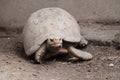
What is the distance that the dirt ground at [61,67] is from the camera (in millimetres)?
3936

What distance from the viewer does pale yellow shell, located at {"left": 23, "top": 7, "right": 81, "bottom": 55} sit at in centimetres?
451

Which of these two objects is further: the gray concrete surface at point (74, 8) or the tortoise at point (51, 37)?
the gray concrete surface at point (74, 8)

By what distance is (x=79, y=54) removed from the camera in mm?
4492

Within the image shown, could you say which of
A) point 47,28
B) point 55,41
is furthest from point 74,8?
point 55,41

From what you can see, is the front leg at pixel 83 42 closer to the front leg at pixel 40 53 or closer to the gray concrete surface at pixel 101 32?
the gray concrete surface at pixel 101 32

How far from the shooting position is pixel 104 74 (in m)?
4.01

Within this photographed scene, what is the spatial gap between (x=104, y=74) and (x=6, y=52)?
1.43 metres

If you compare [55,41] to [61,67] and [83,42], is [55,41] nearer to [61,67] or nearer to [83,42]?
[61,67]

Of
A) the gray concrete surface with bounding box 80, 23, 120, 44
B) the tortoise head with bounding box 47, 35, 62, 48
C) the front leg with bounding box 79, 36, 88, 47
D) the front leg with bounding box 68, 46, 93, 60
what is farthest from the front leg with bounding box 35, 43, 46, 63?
the gray concrete surface with bounding box 80, 23, 120, 44

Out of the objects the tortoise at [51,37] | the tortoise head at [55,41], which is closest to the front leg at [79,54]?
the tortoise at [51,37]

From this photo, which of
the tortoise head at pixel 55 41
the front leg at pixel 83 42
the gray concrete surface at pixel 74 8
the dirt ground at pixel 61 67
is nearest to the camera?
the dirt ground at pixel 61 67

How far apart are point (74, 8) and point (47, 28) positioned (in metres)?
1.10

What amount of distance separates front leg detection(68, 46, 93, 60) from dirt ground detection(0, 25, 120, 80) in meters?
0.06

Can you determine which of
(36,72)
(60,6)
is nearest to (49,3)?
(60,6)
